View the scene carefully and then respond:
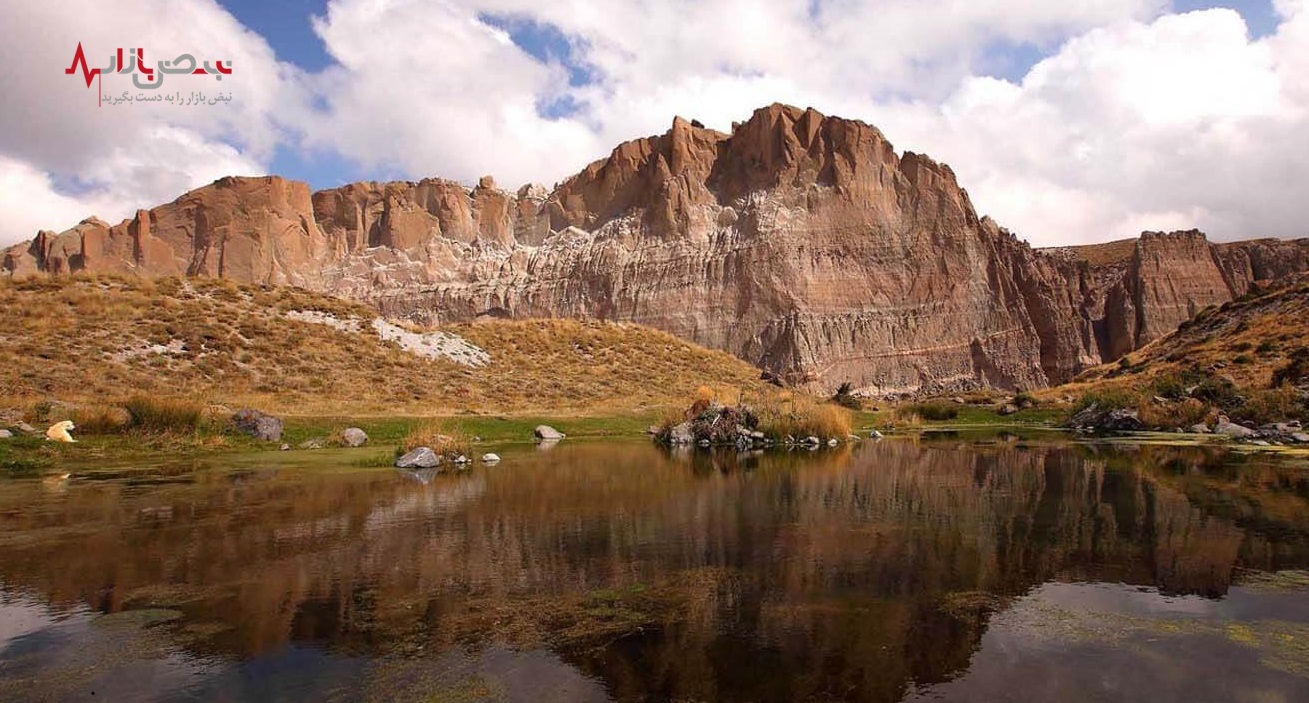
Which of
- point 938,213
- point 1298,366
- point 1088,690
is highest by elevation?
point 938,213

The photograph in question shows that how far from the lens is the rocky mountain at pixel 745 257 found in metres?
102

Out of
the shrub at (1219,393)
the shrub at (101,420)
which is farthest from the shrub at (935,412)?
the shrub at (101,420)

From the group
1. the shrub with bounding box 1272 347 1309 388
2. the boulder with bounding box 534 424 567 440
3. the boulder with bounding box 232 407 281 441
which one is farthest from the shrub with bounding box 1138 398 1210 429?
the boulder with bounding box 232 407 281 441

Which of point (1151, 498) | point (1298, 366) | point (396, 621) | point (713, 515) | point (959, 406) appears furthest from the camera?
point (959, 406)

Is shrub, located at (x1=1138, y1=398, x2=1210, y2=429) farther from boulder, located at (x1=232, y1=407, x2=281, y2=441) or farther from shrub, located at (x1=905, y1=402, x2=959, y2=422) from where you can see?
boulder, located at (x1=232, y1=407, x2=281, y2=441)

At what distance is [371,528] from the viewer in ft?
30.5

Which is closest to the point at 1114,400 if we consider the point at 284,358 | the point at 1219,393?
the point at 1219,393

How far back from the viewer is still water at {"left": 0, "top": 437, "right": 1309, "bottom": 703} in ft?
15.3

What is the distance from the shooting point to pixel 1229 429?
23000mm

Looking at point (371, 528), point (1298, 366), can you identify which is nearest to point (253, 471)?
point (371, 528)

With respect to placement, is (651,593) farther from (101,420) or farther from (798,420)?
(798,420)

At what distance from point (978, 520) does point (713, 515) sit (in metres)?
3.61

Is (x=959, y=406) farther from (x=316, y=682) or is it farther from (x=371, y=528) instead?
(x=316, y=682)

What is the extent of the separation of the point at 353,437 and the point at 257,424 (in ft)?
8.11
